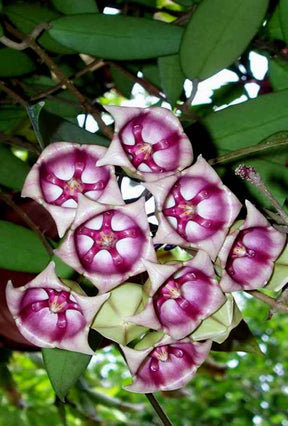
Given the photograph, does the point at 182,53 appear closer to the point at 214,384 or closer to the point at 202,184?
the point at 202,184

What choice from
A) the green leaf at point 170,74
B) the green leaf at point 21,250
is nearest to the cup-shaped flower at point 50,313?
the green leaf at point 21,250

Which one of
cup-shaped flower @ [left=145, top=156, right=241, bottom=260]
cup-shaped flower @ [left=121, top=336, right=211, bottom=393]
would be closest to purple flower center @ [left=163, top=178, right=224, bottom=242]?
cup-shaped flower @ [left=145, top=156, right=241, bottom=260]

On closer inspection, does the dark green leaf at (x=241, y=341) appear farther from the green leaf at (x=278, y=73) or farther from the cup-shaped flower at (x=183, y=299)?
the green leaf at (x=278, y=73)

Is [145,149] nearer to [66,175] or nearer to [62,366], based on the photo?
[66,175]

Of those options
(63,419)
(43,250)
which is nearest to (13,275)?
(43,250)

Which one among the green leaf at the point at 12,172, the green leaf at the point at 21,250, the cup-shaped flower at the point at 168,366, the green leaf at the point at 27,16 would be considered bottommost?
the green leaf at the point at 21,250

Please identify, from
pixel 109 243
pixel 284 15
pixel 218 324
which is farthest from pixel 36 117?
pixel 284 15

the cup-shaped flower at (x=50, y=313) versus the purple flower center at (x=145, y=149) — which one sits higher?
the purple flower center at (x=145, y=149)
